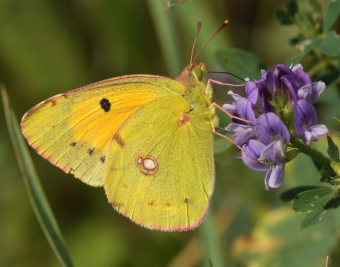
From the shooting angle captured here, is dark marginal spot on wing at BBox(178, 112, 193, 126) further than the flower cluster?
Yes

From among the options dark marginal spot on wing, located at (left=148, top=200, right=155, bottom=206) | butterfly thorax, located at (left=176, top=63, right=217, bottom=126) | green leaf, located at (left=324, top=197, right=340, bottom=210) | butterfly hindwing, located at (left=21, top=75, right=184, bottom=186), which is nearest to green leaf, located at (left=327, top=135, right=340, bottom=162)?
green leaf, located at (left=324, top=197, right=340, bottom=210)

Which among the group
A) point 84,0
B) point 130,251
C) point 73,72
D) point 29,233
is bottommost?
point 130,251

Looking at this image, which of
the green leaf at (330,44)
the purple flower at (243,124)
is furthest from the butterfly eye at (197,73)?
the green leaf at (330,44)

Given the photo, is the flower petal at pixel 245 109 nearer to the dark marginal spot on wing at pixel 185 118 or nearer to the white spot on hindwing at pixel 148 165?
the dark marginal spot on wing at pixel 185 118

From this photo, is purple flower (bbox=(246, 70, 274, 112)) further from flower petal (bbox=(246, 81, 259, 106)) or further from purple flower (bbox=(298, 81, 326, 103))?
purple flower (bbox=(298, 81, 326, 103))

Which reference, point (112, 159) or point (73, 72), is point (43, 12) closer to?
point (73, 72)

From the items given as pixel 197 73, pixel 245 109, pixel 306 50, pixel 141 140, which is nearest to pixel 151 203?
pixel 141 140

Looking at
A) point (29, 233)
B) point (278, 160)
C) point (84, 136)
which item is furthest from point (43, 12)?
point (278, 160)
